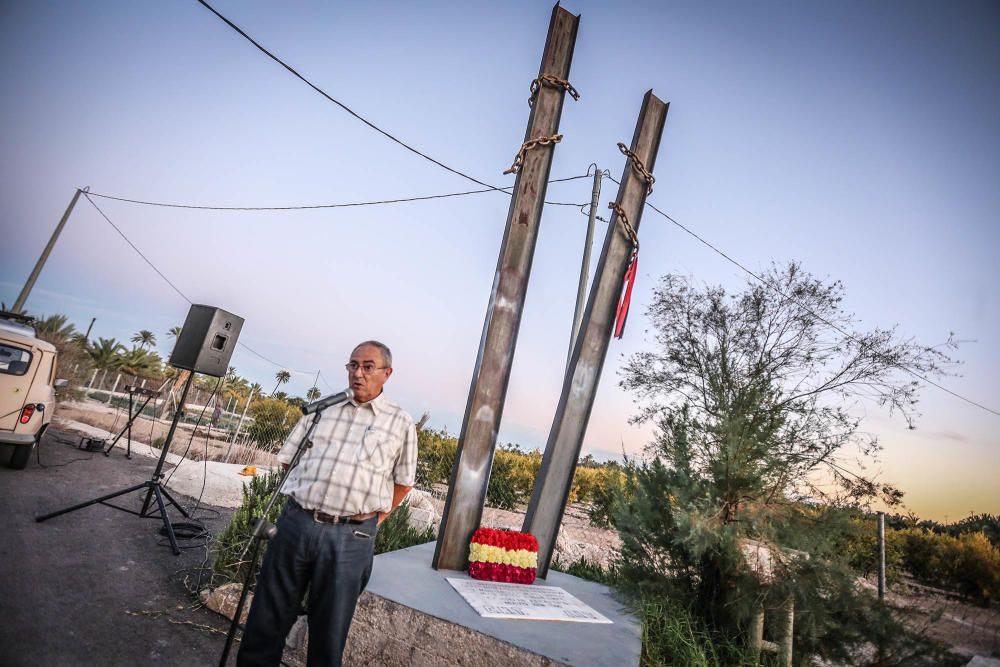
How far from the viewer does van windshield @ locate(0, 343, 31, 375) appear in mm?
6371

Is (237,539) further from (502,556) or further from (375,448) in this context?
(375,448)

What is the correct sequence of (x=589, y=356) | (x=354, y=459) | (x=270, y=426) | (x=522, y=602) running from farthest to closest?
(x=270, y=426), (x=589, y=356), (x=522, y=602), (x=354, y=459)

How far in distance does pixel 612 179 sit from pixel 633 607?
6.40m

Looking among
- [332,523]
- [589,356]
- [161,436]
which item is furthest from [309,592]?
[161,436]

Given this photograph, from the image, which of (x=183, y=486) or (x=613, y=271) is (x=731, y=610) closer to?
(x=613, y=271)

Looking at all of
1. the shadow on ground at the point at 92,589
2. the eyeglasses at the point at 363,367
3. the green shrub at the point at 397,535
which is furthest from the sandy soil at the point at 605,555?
the eyeglasses at the point at 363,367

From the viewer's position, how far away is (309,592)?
2.29 m

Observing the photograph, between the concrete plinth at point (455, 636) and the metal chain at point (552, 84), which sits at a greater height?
the metal chain at point (552, 84)

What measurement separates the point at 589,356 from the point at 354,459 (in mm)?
2776

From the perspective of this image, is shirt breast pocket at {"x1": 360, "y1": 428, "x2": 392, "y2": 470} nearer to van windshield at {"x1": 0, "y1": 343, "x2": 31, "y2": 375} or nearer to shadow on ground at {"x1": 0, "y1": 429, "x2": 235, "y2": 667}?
shadow on ground at {"x1": 0, "y1": 429, "x2": 235, "y2": 667}

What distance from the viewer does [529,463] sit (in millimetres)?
15570

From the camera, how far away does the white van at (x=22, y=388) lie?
6375 millimetres

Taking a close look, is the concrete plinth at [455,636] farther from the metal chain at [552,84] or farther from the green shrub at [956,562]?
the green shrub at [956,562]

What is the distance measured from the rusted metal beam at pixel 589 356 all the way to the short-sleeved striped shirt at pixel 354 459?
2.13 meters
